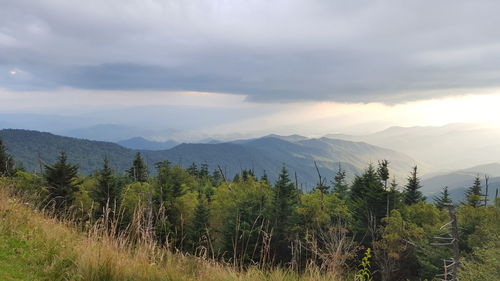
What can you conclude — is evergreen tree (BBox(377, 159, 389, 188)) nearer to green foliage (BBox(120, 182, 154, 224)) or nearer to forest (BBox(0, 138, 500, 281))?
forest (BBox(0, 138, 500, 281))

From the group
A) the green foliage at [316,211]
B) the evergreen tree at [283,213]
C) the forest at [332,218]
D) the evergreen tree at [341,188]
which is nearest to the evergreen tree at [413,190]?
the forest at [332,218]

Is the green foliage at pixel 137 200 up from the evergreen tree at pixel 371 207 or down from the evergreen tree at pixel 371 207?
up

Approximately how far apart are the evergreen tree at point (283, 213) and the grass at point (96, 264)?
31.4 meters

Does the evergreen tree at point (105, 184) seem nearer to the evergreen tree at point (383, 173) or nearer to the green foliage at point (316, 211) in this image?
the green foliage at point (316, 211)

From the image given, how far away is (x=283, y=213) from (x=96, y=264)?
36049 mm

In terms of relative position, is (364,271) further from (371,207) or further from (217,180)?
(217,180)

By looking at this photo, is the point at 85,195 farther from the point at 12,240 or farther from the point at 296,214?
the point at 12,240

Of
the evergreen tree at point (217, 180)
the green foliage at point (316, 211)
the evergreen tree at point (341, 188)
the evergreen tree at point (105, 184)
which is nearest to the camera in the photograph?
the green foliage at point (316, 211)

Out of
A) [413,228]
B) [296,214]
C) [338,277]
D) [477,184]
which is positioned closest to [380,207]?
[413,228]

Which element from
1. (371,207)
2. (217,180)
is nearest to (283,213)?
(371,207)

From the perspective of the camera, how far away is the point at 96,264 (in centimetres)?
427

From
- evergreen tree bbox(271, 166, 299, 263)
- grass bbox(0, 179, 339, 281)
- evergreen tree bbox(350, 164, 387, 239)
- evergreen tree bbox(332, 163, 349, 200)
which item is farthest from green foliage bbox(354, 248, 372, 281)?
evergreen tree bbox(332, 163, 349, 200)

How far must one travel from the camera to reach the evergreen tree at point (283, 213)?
37216mm

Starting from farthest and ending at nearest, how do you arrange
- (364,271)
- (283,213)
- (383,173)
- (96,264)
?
(383,173)
(283,213)
(364,271)
(96,264)
